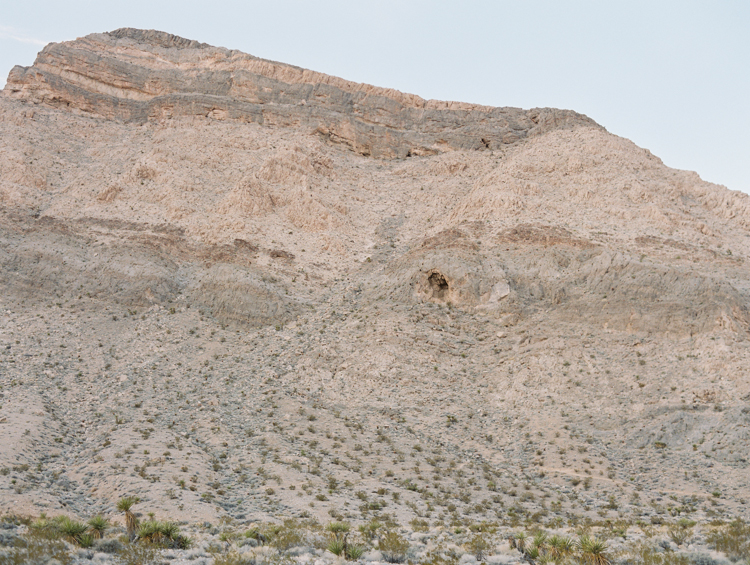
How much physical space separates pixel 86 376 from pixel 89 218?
12.5 meters

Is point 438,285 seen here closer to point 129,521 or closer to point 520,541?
point 520,541

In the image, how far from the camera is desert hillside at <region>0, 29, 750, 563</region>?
615 inches

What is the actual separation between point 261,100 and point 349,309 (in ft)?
75.5

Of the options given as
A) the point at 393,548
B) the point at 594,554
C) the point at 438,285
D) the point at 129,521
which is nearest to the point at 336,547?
the point at 393,548

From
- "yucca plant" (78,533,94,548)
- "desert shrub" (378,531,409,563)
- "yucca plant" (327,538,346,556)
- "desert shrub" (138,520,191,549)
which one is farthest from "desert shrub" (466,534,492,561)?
"yucca plant" (78,533,94,548)

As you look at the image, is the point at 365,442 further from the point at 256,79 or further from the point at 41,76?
the point at 41,76

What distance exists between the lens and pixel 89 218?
100 feet

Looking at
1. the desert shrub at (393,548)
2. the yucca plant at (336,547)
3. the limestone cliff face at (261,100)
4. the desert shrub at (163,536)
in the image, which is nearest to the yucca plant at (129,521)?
the desert shrub at (163,536)

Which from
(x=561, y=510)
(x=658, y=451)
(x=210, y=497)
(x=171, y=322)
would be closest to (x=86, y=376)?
(x=171, y=322)

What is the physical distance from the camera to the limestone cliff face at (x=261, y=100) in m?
40.8

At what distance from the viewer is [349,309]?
86.1 ft

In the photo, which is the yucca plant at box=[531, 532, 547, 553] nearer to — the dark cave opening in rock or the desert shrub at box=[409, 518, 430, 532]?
the desert shrub at box=[409, 518, 430, 532]

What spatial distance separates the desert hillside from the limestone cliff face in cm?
21

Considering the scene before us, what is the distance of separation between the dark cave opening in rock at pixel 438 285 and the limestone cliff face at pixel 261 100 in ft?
58.3
